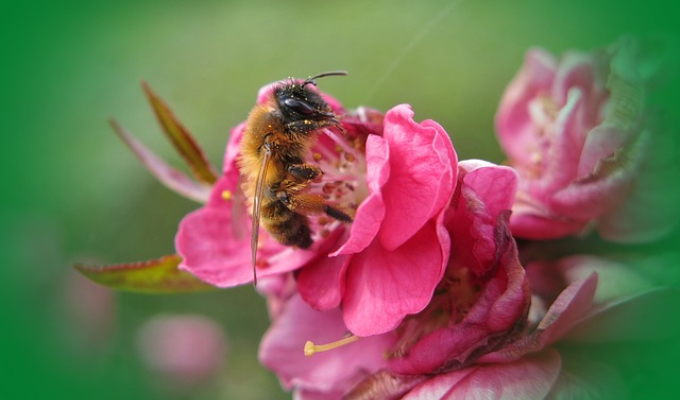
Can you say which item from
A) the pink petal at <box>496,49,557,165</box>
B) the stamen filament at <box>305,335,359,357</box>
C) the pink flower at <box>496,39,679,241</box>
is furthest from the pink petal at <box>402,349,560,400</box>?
the pink petal at <box>496,49,557,165</box>

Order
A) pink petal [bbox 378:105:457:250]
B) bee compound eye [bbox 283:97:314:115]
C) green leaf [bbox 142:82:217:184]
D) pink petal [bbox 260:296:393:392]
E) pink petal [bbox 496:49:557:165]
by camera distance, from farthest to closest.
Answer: pink petal [bbox 496:49:557:165] → green leaf [bbox 142:82:217:184] → pink petal [bbox 260:296:393:392] → bee compound eye [bbox 283:97:314:115] → pink petal [bbox 378:105:457:250]

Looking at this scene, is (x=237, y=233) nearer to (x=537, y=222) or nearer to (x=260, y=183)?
(x=260, y=183)

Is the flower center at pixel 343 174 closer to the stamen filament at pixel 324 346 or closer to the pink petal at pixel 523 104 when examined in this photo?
the stamen filament at pixel 324 346

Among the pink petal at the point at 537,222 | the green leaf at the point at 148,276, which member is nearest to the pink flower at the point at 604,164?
the pink petal at the point at 537,222

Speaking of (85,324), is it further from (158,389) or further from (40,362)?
(158,389)

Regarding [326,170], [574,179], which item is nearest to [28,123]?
[326,170]

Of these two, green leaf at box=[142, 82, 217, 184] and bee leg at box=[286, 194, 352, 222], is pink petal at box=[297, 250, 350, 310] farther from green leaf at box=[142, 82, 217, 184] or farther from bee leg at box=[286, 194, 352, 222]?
green leaf at box=[142, 82, 217, 184]

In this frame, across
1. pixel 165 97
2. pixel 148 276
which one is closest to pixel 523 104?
pixel 148 276
